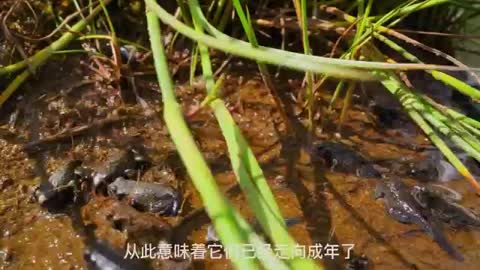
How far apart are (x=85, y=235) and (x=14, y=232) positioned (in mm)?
107

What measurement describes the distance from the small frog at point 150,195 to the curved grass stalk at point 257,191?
290mm

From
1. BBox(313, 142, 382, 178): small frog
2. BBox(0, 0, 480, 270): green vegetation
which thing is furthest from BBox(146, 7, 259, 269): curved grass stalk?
BBox(313, 142, 382, 178): small frog

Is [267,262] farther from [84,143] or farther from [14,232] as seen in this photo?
[84,143]

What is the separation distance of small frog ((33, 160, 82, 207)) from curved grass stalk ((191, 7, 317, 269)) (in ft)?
1.20

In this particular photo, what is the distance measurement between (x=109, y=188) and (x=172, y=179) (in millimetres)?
105

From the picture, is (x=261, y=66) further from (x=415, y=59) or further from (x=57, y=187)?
(x=57, y=187)

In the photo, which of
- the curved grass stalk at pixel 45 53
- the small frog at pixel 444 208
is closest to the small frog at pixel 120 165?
the curved grass stalk at pixel 45 53

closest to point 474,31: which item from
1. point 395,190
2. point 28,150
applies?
point 395,190

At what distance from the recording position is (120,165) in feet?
3.92

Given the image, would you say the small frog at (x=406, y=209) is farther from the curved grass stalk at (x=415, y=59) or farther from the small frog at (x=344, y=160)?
the curved grass stalk at (x=415, y=59)

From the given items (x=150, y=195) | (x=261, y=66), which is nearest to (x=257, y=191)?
(x=150, y=195)

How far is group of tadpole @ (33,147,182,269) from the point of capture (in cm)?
113

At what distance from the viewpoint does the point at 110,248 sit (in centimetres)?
105

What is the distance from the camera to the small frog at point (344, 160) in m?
1.25
